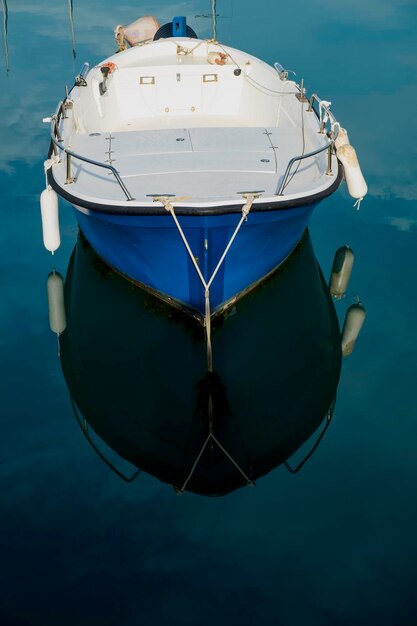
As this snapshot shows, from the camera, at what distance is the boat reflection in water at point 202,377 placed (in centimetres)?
604

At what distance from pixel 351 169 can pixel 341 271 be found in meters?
1.19

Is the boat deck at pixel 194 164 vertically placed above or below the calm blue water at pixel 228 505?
above

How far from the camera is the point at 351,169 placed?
304 inches

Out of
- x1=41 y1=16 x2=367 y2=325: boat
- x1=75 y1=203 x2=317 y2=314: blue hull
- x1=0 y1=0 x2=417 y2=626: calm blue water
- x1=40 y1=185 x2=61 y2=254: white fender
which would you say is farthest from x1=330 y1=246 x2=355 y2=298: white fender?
x1=40 y1=185 x2=61 y2=254: white fender

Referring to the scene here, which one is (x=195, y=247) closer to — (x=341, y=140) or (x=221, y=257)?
(x=221, y=257)

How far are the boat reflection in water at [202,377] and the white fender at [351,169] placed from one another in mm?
1046

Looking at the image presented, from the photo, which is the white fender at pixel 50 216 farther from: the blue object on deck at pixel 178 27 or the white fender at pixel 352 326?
the blue object on deck at pixel 178 27

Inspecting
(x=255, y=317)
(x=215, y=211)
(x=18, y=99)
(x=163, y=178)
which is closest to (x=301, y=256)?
(x=255, y=317)

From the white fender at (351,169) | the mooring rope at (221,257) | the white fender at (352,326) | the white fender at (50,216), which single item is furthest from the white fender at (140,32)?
the mooring rope at (221,257)

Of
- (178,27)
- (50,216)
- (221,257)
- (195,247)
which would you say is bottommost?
(50,216)

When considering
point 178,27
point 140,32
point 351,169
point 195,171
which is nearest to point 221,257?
point 195,171

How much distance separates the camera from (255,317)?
7410mm

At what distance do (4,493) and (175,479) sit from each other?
1282 mm

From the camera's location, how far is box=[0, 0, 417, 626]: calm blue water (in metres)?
4.78
